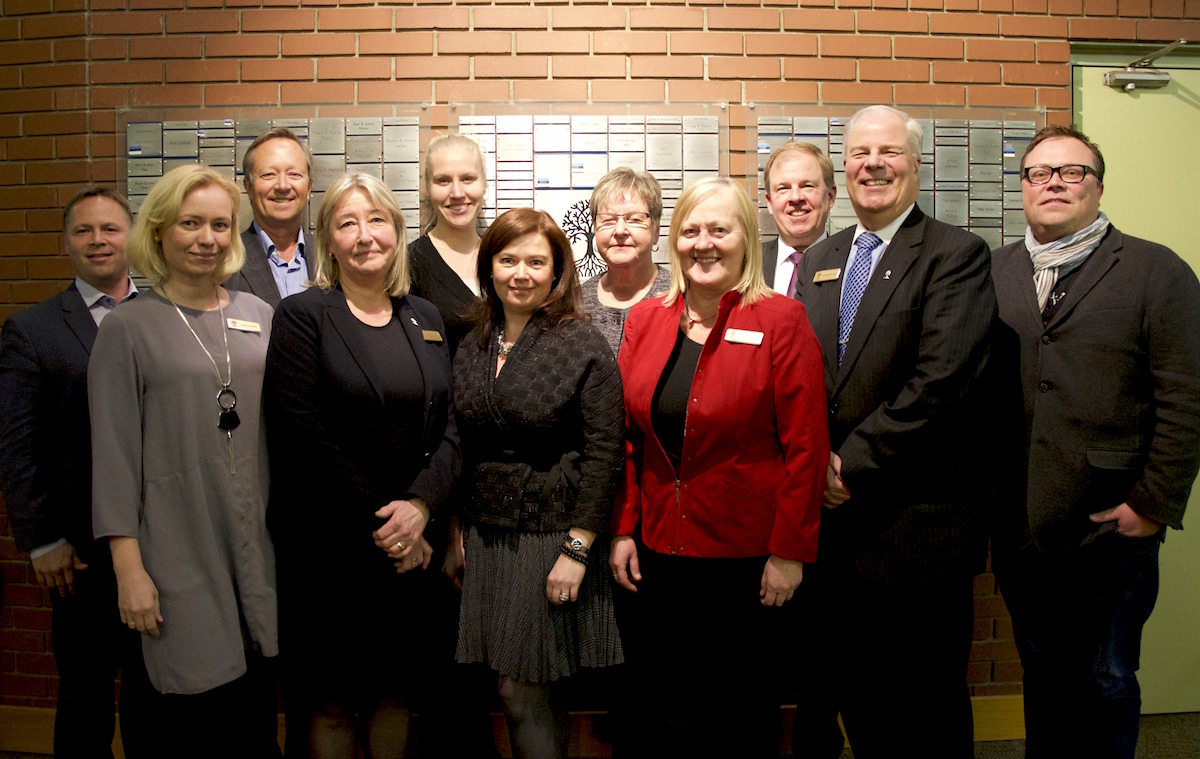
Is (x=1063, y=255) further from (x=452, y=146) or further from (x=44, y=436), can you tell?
(x=44, y=436)

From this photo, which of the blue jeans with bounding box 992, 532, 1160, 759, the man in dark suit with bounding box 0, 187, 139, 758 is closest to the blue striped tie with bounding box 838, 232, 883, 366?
the blue jeans with bounding box 992, 532, 1160, 759

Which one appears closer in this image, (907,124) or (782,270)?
(907,124)

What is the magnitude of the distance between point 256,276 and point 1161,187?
3736 millimetres

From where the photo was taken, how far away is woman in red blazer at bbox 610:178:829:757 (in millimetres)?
1812

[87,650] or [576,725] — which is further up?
[87,650]

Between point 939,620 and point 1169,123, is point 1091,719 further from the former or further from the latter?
point 1169,123

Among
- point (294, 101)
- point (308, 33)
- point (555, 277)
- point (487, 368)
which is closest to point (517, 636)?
point (487, 368)

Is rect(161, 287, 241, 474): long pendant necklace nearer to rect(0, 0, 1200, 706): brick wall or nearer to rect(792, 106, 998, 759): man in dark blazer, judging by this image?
rect(0, 0, 1200, 706): brick wall

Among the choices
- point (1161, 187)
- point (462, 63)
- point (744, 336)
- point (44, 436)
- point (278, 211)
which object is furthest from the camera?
point (1161, 187)

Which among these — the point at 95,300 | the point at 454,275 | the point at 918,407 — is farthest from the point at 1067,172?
the point at 95,300

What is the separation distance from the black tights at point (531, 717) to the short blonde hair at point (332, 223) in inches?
47.9

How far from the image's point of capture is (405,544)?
189 cm

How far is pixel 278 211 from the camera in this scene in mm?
2455

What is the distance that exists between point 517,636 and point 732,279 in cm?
116
